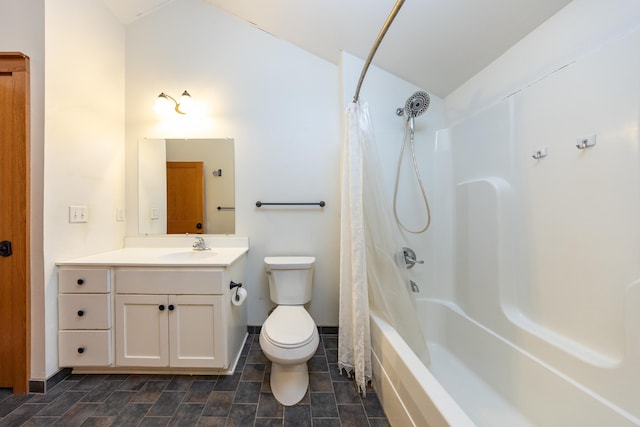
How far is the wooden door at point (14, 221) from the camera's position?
1295 millimetres

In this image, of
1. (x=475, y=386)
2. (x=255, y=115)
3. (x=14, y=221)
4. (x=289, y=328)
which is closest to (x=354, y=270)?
(x=289, y=328)

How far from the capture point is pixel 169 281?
1396 millimetres

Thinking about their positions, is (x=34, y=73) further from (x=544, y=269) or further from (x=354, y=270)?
(x=544, y=269)

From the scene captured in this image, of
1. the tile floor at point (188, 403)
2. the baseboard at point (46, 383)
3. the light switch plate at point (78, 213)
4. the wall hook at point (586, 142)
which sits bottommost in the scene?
the tile floor at point (188, 403)

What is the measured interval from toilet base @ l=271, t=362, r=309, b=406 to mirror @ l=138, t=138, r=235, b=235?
3.62ft

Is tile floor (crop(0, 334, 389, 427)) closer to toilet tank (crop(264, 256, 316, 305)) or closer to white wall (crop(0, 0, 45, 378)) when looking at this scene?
white wall (crop(0, 0, 45, 378))

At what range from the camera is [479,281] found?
4.84 feet

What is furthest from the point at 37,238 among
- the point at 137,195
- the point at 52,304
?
the point at 137,195

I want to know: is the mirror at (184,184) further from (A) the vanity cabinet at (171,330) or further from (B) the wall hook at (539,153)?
(B) the wall hook at (539,153)

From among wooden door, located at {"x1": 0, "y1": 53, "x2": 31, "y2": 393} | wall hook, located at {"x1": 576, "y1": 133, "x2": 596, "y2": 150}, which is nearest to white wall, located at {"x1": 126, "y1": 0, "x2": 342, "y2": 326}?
wooden door, located at {"x1": 0, "y1": 53, "x2": 31, "y2": 393}

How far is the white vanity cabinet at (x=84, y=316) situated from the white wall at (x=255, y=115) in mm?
612

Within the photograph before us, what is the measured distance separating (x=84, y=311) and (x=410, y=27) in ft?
8.65

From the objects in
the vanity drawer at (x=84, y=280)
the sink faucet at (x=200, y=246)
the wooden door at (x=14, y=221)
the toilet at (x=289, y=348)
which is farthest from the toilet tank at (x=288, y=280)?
the wooden door at (x=14, y=221)

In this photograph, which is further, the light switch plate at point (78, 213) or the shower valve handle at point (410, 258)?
the shower valve handle at point (410, 258)
